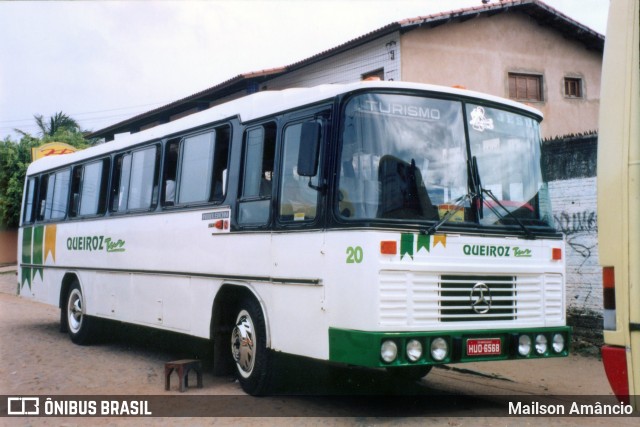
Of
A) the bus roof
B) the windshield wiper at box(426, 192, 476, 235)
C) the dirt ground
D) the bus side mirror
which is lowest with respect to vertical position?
the dirt ground

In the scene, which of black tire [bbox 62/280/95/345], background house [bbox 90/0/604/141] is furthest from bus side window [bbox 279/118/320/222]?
background house [bbox 90/0/604/141]

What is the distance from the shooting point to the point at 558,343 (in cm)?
733

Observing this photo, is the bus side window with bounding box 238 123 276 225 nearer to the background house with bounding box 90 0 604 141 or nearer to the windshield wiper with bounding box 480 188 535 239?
the windshield wiper with bounding box 480 188 535 239

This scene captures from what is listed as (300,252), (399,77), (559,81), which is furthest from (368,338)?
(559,81)

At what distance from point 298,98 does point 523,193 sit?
2364mm

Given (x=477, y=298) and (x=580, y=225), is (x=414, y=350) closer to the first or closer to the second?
(x=477, y=298)

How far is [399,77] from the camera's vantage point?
20375 mm

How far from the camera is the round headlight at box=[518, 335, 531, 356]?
7051 millimetres

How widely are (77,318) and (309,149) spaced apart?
23.5 feet

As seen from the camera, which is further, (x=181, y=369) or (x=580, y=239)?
(x=580, y=239)

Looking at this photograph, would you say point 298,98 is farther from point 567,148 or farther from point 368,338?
point 567,148

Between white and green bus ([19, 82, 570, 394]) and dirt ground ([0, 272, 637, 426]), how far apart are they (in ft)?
2.07

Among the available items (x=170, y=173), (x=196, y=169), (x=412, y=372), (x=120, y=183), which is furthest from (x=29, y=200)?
(x=412, y=372)

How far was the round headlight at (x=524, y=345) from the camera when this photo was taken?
7.05 meters
